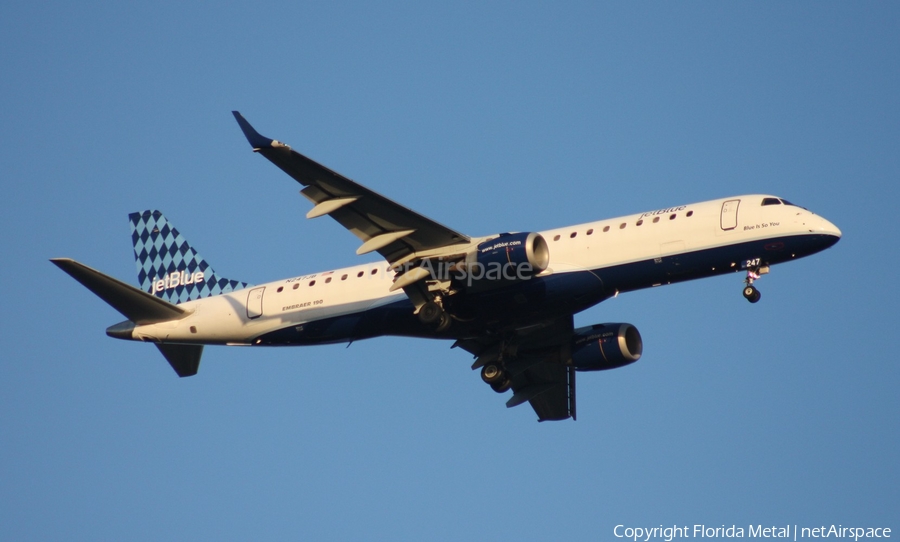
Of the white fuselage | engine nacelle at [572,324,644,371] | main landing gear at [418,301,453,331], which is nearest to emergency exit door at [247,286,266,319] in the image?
the white fuselage

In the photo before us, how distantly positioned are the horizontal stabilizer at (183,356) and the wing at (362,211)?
943cm

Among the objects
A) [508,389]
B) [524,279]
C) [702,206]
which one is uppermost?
[702,206]

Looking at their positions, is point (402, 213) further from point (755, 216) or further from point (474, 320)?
point (755, 216)

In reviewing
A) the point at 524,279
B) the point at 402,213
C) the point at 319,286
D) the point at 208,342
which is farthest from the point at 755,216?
the point at 208,342

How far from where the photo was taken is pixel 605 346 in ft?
135

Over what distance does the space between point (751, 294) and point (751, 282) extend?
36 centimetres

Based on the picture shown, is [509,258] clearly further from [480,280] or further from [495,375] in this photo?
[495,375]

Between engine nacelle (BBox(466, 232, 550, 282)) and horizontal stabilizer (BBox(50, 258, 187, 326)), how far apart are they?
1121 centimetres

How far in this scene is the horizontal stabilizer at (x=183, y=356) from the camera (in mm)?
42344

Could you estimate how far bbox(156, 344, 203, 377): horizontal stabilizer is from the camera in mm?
42344

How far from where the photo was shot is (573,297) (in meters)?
36.4

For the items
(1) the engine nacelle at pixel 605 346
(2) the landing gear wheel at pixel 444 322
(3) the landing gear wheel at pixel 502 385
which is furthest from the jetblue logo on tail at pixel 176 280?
(1) the engine nacelle at pixel 605 346

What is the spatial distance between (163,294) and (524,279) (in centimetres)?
1529

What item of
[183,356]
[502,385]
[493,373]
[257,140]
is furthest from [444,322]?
[183,356]
